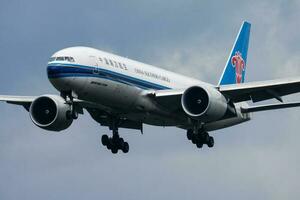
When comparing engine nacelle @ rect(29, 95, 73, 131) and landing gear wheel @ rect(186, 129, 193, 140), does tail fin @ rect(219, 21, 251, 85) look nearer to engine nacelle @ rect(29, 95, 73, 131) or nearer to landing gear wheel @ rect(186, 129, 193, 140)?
landing gear wheel @ rect(186, 129, 193, 140)

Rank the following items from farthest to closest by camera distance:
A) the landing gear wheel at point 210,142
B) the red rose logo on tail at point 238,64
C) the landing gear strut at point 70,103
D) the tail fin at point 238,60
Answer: the red rose logo on tail at point 238,64 → the tail fin at point 238,60 → the landing gear wheel at point 210,142 → the landing gear strut at point 70,103

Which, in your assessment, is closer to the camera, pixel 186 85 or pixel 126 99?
pixel 126 99

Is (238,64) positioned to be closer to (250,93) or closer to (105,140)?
(250,93)

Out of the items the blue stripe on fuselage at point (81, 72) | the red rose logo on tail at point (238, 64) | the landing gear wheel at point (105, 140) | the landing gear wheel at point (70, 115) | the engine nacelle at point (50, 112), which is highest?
the red rose logo on tail at point (238, 64)

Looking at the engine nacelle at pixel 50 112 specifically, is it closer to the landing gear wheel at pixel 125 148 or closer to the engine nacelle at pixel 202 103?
the landing gear wheel at pixel 125 148

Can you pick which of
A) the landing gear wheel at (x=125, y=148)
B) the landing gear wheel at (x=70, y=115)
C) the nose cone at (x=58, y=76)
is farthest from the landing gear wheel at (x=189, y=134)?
the nose cone at (x=58, y=76)

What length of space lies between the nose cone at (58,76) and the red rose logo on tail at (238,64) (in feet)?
71.0

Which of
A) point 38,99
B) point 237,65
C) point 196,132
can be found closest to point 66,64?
point 38,99

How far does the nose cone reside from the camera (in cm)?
6344

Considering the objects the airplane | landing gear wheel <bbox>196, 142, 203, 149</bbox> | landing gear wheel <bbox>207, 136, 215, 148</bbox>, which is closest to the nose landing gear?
the airplane

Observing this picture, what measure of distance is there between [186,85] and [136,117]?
5625 mm

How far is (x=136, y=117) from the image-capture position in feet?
226

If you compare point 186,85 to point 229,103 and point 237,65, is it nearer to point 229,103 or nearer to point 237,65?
point 229,103

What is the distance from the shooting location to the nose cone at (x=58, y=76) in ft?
208
